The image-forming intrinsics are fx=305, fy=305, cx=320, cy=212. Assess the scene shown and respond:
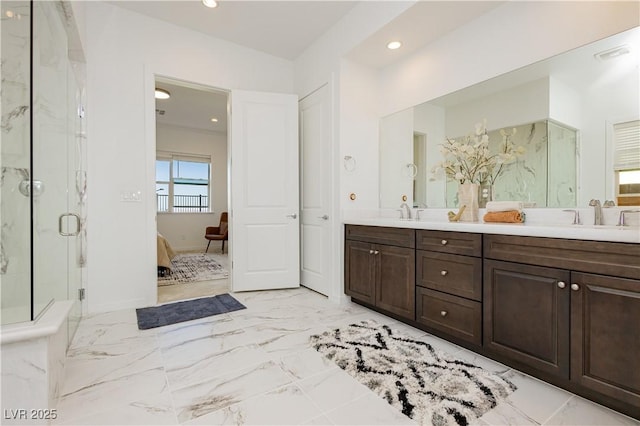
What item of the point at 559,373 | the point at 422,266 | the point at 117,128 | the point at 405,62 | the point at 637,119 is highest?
the point at 405,62

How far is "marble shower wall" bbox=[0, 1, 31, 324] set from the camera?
1393 millimetres

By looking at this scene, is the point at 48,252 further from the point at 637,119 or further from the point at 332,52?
the point at 637,119

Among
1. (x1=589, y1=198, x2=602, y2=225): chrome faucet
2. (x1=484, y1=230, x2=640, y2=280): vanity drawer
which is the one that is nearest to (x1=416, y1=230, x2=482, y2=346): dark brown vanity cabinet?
(x1=484, y1=230, x2=640, y2=280): vanity drawer

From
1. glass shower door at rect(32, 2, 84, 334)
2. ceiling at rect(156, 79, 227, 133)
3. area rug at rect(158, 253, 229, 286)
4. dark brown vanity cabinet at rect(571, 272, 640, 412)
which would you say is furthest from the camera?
ceiling at rect(156, 79, 227, 133)

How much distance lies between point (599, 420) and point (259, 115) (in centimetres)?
349

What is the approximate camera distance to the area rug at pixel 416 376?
1408 millimetres

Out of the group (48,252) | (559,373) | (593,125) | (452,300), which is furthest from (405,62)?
(48,252)

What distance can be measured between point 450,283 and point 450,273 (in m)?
0.07

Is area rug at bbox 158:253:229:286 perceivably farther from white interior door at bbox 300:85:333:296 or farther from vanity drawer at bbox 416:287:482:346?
vanity drawer at bbox 416:287:482:346

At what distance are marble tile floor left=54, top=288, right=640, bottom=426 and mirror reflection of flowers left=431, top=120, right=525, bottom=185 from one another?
1294mm

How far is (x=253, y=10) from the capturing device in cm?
288

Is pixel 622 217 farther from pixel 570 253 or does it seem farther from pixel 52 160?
pixel 52 160

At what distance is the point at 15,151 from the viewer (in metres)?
1.44

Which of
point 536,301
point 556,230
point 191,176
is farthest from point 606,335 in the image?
point 191,176
